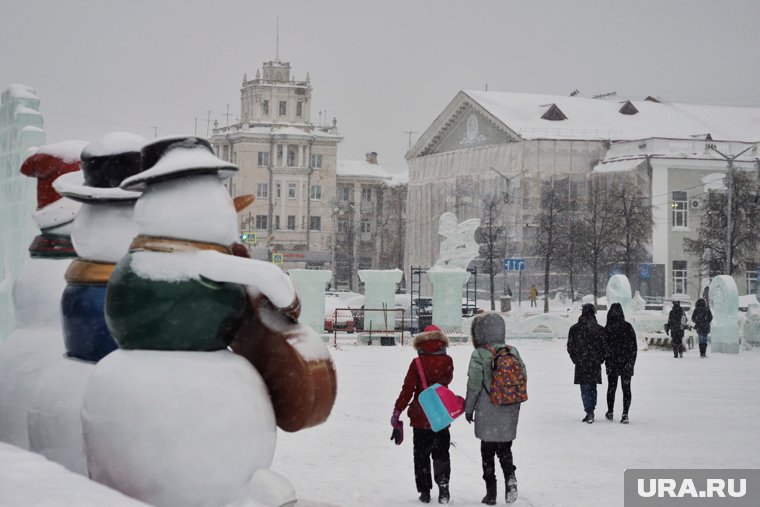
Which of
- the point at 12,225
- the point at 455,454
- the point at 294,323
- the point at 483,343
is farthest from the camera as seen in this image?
the point at 12,225

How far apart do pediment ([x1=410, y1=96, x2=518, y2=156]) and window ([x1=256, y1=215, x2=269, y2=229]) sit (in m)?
18.0

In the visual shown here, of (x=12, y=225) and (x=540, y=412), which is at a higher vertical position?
(x=12, y=225)

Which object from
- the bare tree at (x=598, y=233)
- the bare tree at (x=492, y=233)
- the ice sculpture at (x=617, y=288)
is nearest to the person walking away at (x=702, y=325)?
the ice sculpture at (x=617, y=288)

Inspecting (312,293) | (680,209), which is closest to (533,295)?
(680,209)

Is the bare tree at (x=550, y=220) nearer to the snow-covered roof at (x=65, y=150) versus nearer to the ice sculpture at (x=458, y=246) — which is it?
the ice sculpture at (x=458, y=246)

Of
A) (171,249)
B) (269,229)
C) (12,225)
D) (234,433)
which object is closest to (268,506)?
(234,433)

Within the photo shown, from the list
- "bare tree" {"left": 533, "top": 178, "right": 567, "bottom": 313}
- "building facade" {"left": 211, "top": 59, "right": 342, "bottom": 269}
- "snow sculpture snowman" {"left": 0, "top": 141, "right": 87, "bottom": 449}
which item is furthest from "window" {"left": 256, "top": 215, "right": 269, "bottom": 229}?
"snow sculpture snowman" {"left": 0, "top": 141, "right": 87, "bottom": 449}

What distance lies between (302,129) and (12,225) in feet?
224

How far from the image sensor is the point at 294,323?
5.79 metres

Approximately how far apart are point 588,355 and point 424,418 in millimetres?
5323

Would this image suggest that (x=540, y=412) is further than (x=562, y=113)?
No

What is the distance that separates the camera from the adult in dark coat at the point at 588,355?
13344mm

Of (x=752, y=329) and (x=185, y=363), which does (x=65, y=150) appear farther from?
(x=752, y=329)

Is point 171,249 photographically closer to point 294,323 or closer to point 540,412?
point 294,323
